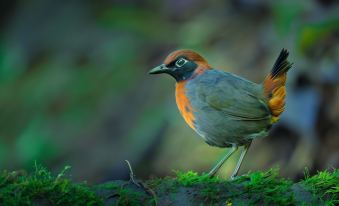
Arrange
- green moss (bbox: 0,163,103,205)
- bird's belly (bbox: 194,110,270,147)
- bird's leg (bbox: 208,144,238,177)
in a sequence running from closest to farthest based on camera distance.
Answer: green moss (bbox: 0,163,103,205)
bird's leg (bbox: 208,144,238,177)
bird's belly (bbox: 194,110,270,147)

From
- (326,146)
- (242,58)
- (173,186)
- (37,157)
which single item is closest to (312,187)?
(173,186)

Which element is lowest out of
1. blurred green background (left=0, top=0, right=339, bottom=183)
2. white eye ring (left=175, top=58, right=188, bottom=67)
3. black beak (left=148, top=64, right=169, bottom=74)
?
blurred green background (left=0, top=0, right=339, bottom=183)

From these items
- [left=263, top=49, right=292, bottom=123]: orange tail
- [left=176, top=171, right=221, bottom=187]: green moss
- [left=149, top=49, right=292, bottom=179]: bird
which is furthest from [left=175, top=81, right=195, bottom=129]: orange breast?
[left=176, top=171, right=221, bottom=187]: green moss

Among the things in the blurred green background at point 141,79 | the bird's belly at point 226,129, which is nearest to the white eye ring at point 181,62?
the bird's belly at point 226,129

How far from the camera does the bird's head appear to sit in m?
5.35

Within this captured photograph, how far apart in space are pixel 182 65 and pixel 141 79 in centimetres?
593

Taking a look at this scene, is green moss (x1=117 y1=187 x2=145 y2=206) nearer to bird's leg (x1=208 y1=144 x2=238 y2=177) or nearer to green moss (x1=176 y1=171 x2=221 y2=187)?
green moss (x1=176 y1=171 x2=221 y2=187)

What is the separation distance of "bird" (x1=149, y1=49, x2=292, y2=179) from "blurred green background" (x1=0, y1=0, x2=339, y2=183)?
3257 millimetres

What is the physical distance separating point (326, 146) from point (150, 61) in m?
3.66

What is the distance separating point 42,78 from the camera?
12.1 meters

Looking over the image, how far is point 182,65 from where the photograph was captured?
17.7ft

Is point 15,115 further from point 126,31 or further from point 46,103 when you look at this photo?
point 126,31

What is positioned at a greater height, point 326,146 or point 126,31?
point 126,31

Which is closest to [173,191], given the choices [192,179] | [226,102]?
[192,179]
